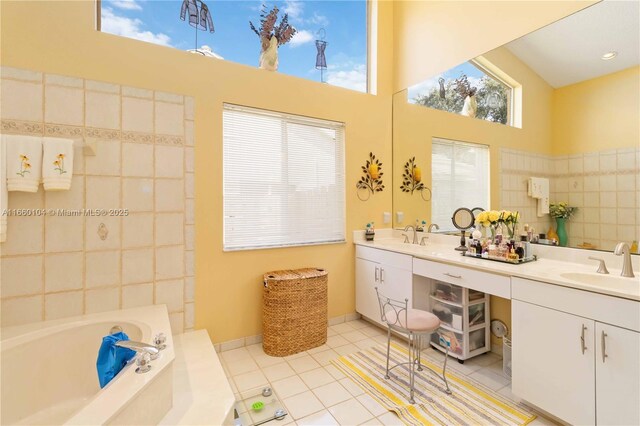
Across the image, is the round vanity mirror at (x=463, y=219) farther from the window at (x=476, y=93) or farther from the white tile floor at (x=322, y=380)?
the white tile floor at (x=322, y=380)

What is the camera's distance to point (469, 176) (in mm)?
2650

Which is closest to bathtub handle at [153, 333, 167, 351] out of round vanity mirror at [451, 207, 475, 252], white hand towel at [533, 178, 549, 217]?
round vanity mirror at [451, 207, 475, 252]

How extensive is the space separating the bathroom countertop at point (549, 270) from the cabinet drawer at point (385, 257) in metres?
0.05

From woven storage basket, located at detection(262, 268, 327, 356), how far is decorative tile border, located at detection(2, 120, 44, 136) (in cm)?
181

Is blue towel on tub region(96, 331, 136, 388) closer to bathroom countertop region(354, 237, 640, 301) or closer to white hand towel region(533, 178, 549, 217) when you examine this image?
bathroom countertop region(354, 237, 640, 301)

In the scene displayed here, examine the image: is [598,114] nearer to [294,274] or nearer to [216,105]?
[294,274]

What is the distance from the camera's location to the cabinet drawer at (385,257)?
8.13 feet

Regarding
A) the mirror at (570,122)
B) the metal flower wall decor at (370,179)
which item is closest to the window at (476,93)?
the mirror at (570,122)

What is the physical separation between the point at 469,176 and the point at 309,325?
196cm

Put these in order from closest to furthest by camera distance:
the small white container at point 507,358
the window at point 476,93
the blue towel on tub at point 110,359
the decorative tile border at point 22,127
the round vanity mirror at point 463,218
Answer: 1. the blue towel on tub at point 110,359
2. the decorative tile border at point 22,127
3. the small white container at point 507,358
4. the window at point 476,93
5. the round vanity mirror at point 463,218

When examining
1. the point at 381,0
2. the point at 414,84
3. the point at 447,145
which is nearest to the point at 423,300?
the point at 447,145

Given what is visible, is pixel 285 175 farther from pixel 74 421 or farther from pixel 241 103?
pixel 74 421

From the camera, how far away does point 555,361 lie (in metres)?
1.55

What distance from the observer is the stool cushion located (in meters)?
1.82
